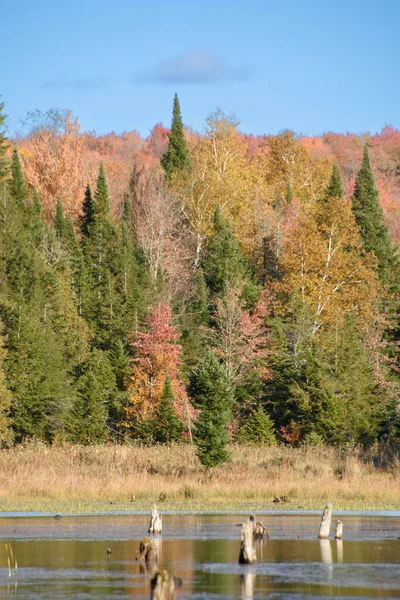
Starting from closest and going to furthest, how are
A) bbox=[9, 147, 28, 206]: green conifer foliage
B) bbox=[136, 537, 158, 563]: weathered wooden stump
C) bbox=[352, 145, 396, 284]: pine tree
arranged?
bbox=[136, 537, 158, 563]: weathered wooden stump, bbox=[9, 147, 28, 206]: green conifer foliage, bbox=[352, 145, 396, 284]: pine tree

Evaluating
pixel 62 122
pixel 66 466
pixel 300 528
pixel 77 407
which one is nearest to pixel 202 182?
pixel 62 122

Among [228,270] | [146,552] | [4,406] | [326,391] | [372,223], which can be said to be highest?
[372,223]

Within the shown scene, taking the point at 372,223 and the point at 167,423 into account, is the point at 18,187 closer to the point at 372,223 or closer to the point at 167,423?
the point at 372,223

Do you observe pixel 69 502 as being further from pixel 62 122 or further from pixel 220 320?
pixel 62 122

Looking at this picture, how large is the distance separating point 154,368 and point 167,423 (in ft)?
44.4

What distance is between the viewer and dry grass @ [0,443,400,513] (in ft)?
136

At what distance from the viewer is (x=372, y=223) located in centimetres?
11188

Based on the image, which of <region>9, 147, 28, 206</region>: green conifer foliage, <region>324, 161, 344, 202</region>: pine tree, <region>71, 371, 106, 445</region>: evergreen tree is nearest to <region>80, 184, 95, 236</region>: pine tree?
<region>9, 147, 28, 206</region>: green conifer foliage

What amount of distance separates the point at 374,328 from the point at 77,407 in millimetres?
27814

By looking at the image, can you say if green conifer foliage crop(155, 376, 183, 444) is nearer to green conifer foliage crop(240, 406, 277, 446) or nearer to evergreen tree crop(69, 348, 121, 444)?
evergreen tree crop(69, 348, 121, 444)

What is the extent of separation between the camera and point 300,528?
1292 inches

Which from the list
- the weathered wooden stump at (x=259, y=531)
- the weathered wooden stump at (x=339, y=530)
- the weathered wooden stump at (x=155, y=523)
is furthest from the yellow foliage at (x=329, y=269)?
the weathered wooden stump at (x=339, y=530)

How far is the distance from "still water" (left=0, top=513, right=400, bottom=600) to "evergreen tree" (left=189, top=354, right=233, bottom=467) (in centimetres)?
1266

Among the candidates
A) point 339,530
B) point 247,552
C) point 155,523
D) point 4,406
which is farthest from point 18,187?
point 247,552
